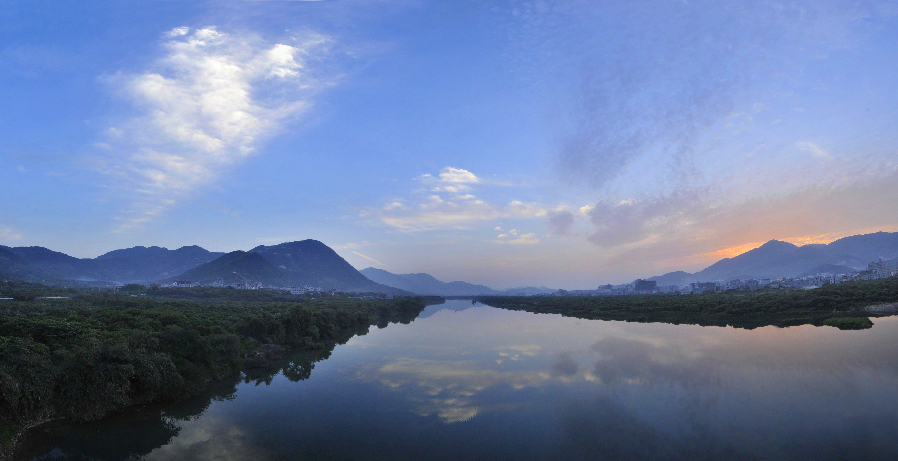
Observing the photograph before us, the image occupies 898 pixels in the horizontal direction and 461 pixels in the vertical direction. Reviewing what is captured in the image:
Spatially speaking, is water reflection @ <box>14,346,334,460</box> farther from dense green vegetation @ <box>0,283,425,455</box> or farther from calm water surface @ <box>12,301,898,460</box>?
dense green vegetation @ <box>0,283,425,455</box>

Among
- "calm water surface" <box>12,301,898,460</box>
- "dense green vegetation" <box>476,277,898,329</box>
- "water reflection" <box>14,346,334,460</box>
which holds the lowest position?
"water reflection" <box>14,346,334,460</box>

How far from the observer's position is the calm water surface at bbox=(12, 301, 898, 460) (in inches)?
504

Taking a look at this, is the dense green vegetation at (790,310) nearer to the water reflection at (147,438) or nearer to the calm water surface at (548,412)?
the calm water surface at (548,412)

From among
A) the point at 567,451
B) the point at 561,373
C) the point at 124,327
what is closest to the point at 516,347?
the point at 561,373

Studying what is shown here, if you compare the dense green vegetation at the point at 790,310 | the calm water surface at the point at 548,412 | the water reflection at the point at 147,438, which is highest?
the dense green vegetation at the point at 790,310

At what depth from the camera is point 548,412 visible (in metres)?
16.6

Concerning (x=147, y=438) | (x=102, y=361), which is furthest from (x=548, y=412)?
(x=102, y=361)

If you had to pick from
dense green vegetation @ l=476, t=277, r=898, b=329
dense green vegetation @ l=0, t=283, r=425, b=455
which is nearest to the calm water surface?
dense green vegetation @ l=0, t=283, r=425, b=455

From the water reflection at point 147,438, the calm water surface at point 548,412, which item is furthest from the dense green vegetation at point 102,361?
the calm water surface at point 548,412

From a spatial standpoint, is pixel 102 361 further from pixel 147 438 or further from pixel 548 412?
pixel 548 412

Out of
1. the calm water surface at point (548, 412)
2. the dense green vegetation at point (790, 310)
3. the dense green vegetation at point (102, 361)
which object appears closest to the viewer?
the calm water surface at point (548, 412)

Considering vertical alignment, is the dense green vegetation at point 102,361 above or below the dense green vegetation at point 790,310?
below

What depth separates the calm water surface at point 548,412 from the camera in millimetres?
12812

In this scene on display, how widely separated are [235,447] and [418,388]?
9739mm
